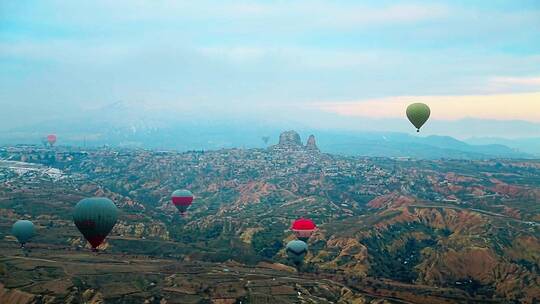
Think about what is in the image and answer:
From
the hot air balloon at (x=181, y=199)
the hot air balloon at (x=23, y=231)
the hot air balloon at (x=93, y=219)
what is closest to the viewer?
the hot air balloon at (x=93, y=219)

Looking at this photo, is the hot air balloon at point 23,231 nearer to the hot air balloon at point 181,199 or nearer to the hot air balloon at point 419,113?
the hot air balloon at point 181,199

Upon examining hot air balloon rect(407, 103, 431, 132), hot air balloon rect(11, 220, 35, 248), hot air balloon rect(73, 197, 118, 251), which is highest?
hot air balloon rect(407, 103, 431, 132)

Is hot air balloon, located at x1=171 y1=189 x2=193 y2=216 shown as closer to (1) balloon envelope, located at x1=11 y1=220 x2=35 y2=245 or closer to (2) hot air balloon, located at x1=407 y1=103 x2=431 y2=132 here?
(1) balloon envelope, located at x1=11 y1=220 x2=35 y2=245

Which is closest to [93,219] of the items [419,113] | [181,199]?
[419,113]

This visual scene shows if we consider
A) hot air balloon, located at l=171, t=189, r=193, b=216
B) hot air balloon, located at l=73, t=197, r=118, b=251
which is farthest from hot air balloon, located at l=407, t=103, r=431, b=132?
hot air balloon, located at l=171, t=189, r=193, b=216

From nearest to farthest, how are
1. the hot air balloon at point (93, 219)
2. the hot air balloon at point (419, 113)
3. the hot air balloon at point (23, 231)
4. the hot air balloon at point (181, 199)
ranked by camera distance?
the hot air balloon at point (93, 219)
the hot air balloon at point (419, 113)
the hot air balloon at point (23, 231)
the hot air balloon at point (181, 199)

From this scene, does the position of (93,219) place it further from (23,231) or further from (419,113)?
(419,113)

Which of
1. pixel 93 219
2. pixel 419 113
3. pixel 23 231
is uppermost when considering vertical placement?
pixel 419 113

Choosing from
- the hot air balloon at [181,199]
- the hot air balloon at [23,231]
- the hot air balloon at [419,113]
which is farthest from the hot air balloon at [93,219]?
the hot air balloon at [181,199]
